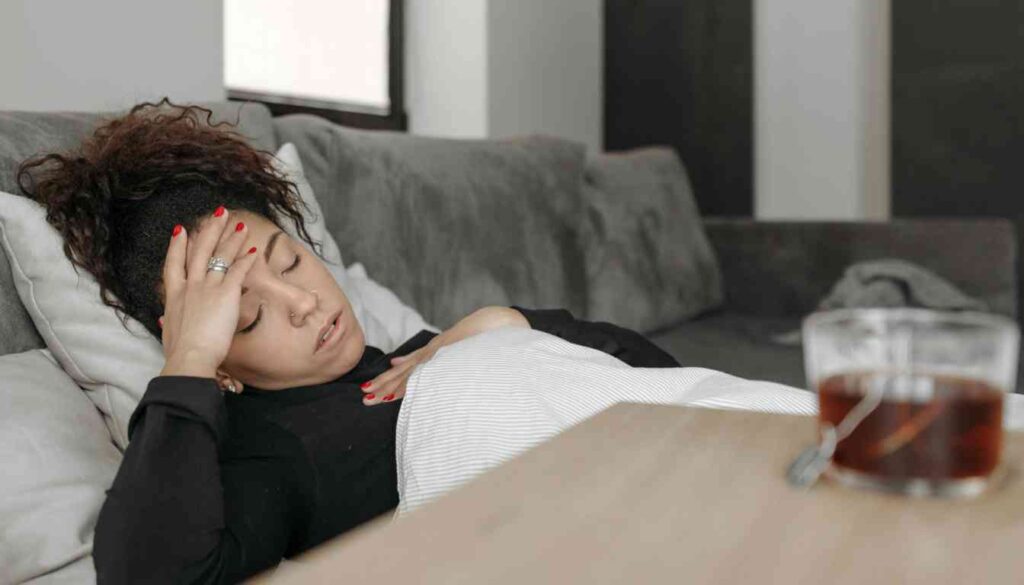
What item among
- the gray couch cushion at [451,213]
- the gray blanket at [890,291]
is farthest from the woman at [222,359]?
the gray blanket at [890,291]

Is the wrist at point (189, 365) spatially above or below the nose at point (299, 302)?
below

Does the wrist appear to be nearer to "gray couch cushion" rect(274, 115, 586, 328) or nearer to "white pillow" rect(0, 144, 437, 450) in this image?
"white pillow" rect(0, 144, 437, 450)

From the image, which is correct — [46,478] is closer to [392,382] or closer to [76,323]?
[76,323]

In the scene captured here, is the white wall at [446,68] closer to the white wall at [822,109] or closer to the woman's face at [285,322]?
the white wall at [822,109]

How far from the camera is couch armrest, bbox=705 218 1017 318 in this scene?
2605mm

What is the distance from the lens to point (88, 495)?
91cm

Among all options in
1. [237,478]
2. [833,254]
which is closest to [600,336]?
[237,478]

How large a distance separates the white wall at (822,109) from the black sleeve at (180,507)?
3206 millimetres

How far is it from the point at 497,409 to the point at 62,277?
1.73 ft

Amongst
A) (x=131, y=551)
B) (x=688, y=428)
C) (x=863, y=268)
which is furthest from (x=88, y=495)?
(x=863, y=268)

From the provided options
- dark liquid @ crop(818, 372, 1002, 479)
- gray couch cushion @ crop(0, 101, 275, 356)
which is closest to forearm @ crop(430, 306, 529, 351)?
gray couch cushion @ crop(0, 101, 275, 356)

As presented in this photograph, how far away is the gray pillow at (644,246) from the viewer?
2.37m

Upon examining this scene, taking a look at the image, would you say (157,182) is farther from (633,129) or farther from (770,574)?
(633,129)

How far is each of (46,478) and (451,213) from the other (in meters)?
1.10
